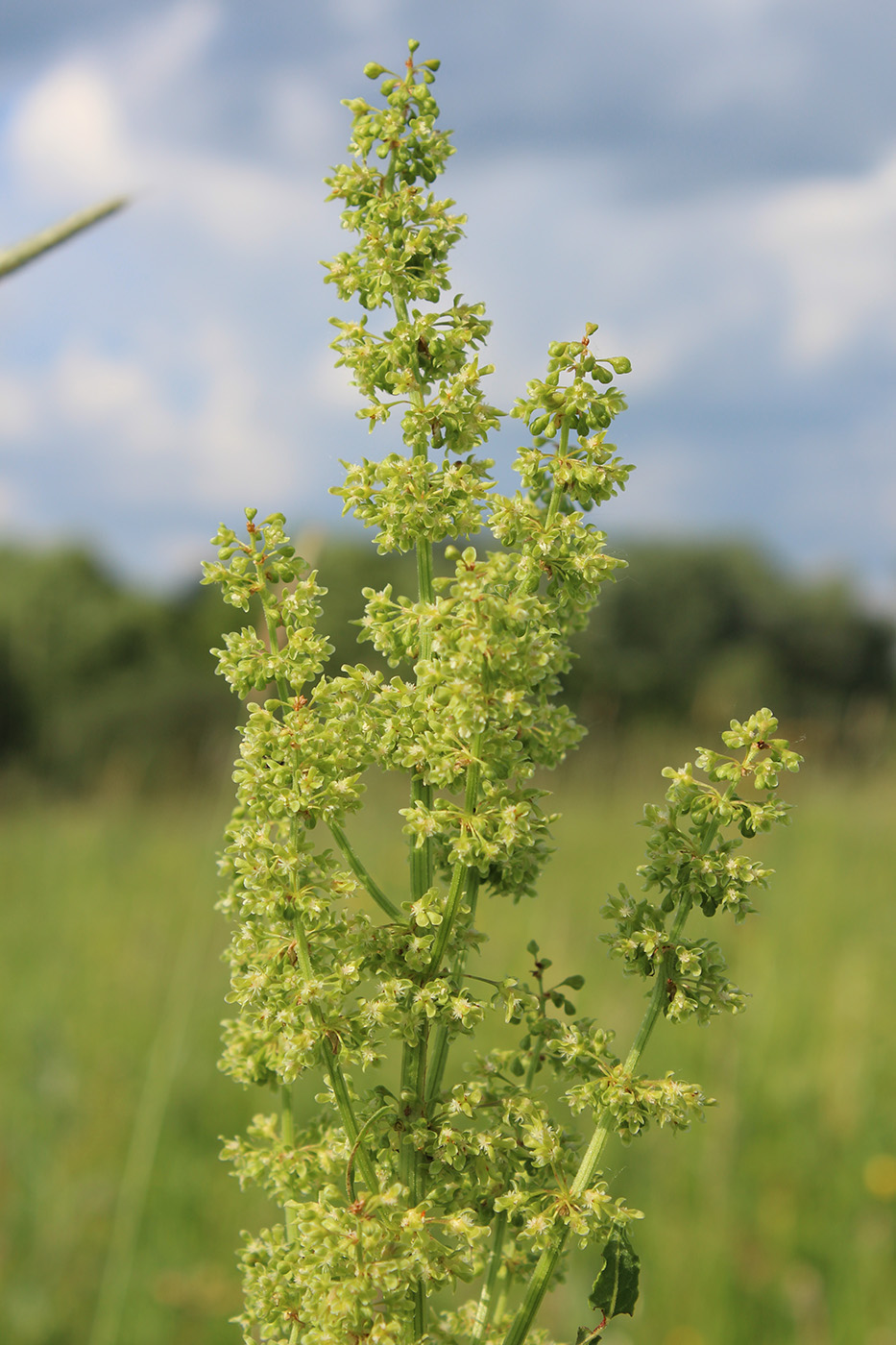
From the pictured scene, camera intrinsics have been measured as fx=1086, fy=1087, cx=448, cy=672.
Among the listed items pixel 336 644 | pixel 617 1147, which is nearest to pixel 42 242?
pixel 617 1147

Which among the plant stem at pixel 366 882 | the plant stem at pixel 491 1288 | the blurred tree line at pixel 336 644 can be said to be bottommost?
the plant stem at pixel 491 1288

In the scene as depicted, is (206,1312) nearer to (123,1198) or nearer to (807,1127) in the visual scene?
(123,1198)

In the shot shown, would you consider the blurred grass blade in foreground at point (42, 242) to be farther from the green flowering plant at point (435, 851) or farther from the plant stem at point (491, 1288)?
the plant stem at point (491, 1288)

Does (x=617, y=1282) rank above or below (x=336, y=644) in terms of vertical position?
below

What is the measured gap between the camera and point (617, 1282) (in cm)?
110

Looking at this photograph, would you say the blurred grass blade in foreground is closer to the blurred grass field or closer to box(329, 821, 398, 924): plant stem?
box(329, 821, 398, 924): plant stem

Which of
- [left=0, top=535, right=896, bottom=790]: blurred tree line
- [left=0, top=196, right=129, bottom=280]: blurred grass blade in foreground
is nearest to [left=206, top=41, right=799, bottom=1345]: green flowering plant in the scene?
[left=0, top=196, right=129, bottom=280]: blurred grass blade in foreground

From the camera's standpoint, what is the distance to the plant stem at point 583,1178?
1.05m

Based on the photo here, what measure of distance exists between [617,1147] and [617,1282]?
16.8 feet

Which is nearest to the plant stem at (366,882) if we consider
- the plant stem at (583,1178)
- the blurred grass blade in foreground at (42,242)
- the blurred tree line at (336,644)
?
the plant stem at (583,1178)

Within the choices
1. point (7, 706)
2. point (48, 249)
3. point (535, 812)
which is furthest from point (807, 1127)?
point (7, 706)

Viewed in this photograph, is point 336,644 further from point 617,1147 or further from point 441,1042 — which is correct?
point 441,1042

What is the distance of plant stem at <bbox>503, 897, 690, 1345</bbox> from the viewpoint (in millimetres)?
1049

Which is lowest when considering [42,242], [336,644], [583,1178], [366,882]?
[583,1178]
